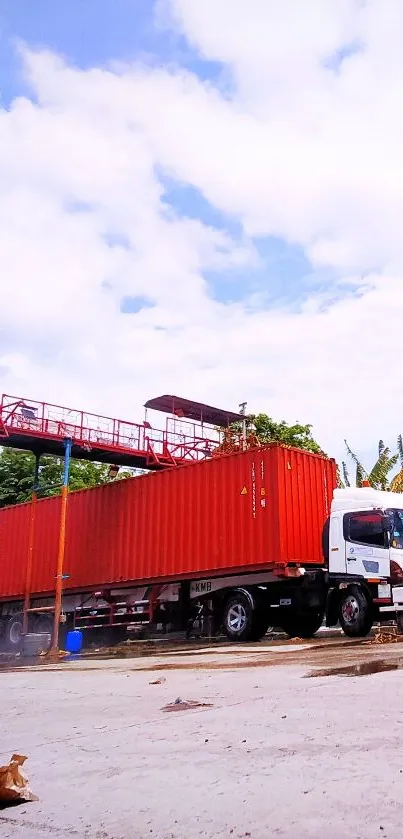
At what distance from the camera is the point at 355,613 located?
441 inches

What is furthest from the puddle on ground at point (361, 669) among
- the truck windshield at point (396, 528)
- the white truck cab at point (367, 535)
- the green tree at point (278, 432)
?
the green tree at point (278, 432)

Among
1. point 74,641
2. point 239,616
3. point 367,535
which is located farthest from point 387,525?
point 74,641

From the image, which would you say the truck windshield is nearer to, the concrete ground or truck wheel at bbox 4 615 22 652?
the concrete ground

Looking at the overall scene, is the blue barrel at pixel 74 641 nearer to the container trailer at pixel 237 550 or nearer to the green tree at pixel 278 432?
the container trailer at pixel 237 550

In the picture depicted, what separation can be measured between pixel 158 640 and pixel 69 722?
34.7ft

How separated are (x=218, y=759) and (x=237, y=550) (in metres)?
9.58

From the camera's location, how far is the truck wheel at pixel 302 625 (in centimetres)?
1280

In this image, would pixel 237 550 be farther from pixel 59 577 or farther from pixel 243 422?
pixel 243 422

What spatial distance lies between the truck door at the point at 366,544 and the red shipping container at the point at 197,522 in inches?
44.2

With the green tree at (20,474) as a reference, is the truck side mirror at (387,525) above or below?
below

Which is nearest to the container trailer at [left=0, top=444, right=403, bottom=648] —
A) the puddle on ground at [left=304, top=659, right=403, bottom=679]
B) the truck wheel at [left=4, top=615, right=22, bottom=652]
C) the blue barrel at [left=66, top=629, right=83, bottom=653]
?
the blue barrel at [left=66, top=629, right=83, bottom=653]

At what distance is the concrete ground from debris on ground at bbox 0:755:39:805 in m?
0.06

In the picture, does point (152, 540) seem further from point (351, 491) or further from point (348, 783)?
point (348, 783)

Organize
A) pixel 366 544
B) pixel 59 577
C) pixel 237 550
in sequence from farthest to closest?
1. pixel 59 577
2. pixel 237 550
3. pixel 366 544
